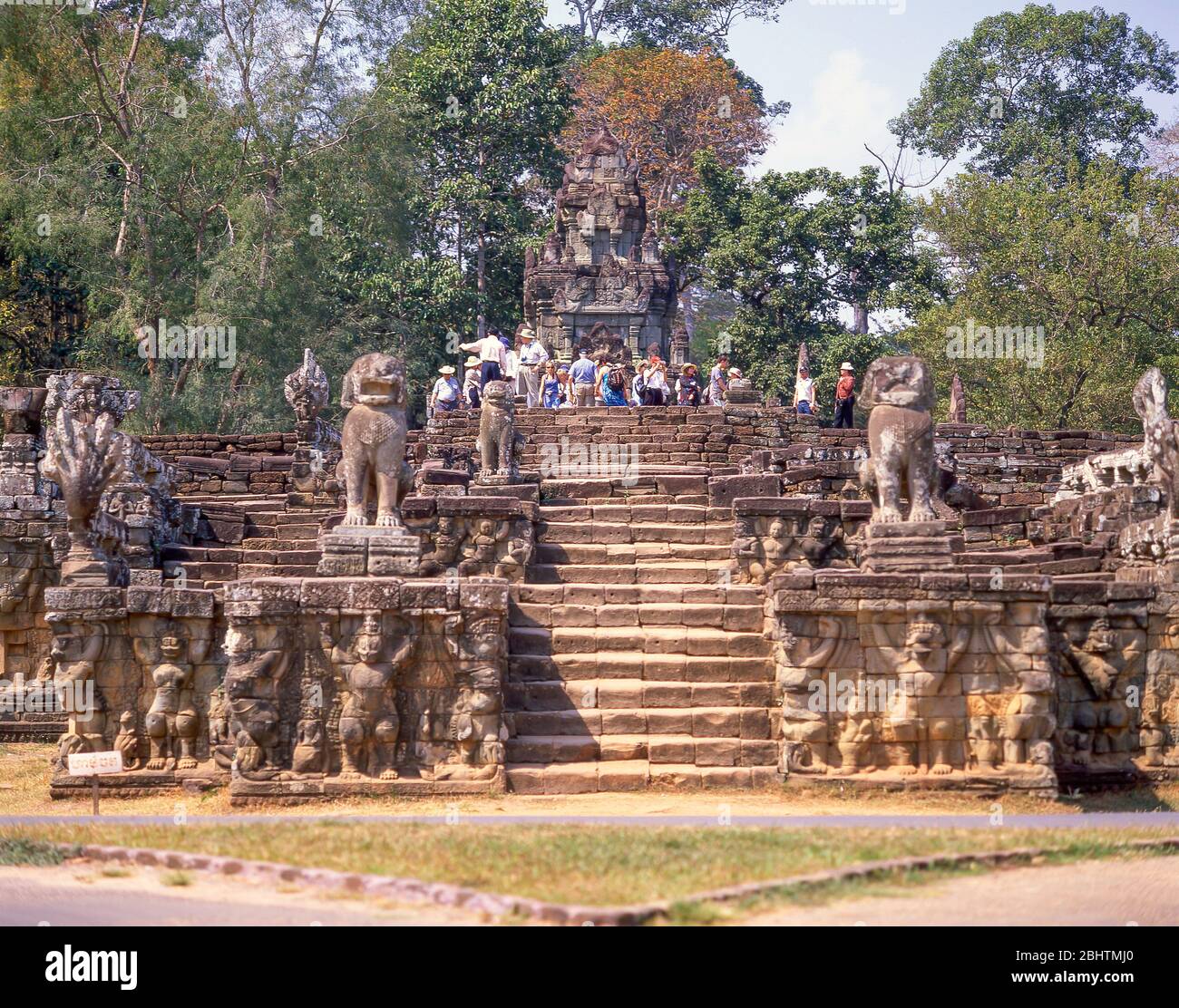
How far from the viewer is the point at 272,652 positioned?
10.5 m

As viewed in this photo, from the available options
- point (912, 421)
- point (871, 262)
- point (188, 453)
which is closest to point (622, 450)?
point (188, 453)

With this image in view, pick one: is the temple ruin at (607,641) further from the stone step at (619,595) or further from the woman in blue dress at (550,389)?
the woman in blue dress at (550,389)

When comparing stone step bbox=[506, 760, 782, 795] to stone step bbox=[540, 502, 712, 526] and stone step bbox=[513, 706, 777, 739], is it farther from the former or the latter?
stone step bbox=[540, 502, 712, 526]

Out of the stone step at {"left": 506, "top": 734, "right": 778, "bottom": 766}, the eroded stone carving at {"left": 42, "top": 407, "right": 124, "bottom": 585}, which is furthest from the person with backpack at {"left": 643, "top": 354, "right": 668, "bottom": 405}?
the stone step at {"left": 506, "top": 734, "right": 778, "bottom": 766}

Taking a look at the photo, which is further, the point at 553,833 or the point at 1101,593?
the point at 1101,593

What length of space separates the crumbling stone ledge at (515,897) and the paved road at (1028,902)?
0.63ft

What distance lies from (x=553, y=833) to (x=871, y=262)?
26.1 metres

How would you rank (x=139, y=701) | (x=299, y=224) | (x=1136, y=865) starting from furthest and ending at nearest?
(x=299, y=224), (x=139, y=701), (x=1136, y=865)

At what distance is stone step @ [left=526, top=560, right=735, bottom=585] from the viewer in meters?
13.2

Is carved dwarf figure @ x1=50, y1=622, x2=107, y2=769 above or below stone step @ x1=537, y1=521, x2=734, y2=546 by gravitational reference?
below

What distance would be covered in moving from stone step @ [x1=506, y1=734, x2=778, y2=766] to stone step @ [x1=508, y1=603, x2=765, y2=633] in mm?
1355

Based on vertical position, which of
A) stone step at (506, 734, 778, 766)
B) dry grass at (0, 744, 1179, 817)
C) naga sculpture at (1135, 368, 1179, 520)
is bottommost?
dry grass at (0, 744, 1179, 817)

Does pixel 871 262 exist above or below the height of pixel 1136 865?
above

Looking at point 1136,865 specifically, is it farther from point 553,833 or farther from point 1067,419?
point 1067,419
